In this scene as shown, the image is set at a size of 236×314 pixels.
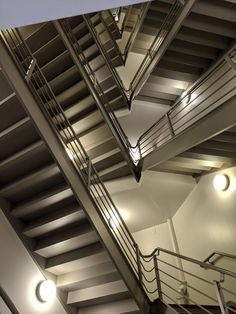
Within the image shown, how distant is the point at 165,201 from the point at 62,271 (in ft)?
7.53

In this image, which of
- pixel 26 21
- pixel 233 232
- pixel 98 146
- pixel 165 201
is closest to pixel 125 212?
pixel 165 201

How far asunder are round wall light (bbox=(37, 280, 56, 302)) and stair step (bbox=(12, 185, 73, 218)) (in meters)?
0.80

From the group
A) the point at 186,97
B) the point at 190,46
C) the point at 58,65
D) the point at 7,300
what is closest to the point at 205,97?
the point at 186,97

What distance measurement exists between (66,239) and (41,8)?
8.08ft

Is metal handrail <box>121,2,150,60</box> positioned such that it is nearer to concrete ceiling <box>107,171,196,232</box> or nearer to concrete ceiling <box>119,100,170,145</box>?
concrete ceiling <box>119,100,170,145</box>

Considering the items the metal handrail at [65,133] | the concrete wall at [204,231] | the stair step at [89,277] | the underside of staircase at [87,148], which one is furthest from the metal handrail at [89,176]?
the concrete wall at [204,231]

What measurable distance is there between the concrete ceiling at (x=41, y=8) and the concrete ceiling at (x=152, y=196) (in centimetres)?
366

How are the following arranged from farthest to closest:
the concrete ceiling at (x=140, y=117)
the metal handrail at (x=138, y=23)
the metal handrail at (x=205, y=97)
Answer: the concrete ceiling at (x=140, y=117), the metal handrail at (x=138, y=23), the metal handrail at (x=205, y=97)

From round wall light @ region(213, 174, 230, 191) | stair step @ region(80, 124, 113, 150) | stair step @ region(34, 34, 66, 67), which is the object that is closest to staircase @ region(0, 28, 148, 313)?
stair step @ region(80, 124, 113, 150)

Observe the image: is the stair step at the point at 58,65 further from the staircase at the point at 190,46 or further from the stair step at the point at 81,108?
the staircase at the point at 190,46

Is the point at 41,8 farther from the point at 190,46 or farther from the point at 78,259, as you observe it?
the point at 190,46

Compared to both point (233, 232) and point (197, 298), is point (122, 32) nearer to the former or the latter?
point (233, 232)

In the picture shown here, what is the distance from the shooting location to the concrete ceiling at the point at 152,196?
471 cm

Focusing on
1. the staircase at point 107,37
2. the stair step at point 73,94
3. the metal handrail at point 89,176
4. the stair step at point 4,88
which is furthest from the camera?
the staircase at point 107,37
